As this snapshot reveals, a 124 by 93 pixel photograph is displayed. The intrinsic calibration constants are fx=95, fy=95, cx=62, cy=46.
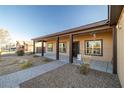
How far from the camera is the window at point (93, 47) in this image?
9323mm

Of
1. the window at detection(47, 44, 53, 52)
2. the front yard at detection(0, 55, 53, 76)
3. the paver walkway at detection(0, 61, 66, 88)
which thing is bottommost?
the paver walkway at detection(0, 61, 66, 88)

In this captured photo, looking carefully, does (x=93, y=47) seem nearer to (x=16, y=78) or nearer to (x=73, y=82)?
(x=73, y=82)

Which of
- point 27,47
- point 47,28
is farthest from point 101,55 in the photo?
point 27,47

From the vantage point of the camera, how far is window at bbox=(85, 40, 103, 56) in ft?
30.6

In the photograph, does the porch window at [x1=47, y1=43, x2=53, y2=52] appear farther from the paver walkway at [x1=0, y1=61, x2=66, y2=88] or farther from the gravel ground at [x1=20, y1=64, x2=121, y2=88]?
the gravel ground at [x1=20, y1=64, x2=121, y2=88]

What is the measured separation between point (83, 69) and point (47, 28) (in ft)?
55.1

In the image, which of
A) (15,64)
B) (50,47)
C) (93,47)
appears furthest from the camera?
(50,47)

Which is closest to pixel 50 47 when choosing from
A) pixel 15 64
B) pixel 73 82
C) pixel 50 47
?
pixel 50 47

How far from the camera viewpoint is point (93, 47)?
9844mm

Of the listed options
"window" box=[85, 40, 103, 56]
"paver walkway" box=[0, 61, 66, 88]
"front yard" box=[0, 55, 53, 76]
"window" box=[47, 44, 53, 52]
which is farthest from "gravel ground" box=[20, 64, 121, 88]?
"window" box=[47, 44, 53, 52]

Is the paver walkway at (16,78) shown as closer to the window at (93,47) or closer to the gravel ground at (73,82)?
the gravel ground at (73,82)
